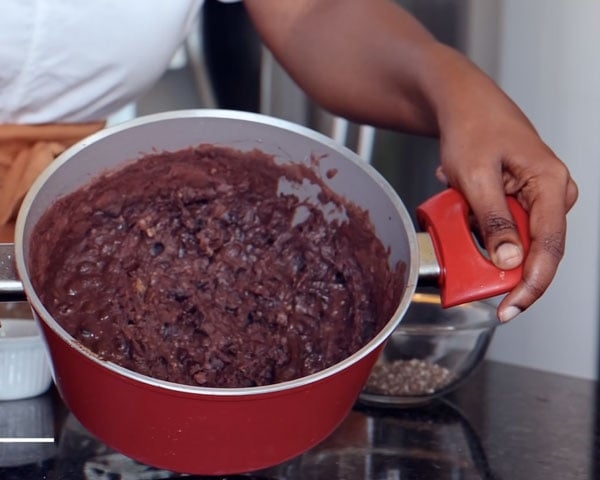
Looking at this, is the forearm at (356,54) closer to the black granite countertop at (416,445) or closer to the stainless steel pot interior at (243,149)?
the stainless steel pot interior at (243,149)

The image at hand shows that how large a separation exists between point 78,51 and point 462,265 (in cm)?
44

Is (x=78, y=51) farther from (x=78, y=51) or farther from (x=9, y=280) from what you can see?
(x=9, y=280)

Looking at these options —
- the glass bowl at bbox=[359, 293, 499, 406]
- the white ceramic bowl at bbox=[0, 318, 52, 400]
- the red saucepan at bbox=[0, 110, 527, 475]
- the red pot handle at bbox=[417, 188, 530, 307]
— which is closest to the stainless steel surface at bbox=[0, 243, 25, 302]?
the red saucepan at bbox=[0, 110, 527, 475]

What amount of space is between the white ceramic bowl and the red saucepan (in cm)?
18

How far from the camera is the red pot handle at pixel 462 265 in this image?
0.79 m

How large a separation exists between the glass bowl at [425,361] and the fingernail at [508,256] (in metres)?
0.30

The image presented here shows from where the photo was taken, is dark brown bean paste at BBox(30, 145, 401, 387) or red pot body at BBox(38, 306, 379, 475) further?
dark brown bean paste at BBox(30, 145, 401, 387)

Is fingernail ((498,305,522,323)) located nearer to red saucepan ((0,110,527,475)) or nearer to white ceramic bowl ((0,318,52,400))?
red saucepan ((0,110,527,475))

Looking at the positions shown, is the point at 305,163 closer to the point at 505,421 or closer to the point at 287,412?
the point at 287,412

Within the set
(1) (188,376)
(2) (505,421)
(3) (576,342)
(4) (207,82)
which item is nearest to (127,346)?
(1) (188,376)

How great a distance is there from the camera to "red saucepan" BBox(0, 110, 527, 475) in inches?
28.5

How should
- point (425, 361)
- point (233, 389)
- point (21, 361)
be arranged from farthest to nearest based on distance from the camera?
1. point (425, 361)
2. point (21, 361)
3. point (233, 389)

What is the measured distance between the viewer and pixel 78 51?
1.00m

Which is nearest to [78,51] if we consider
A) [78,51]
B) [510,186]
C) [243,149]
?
[78,51]
